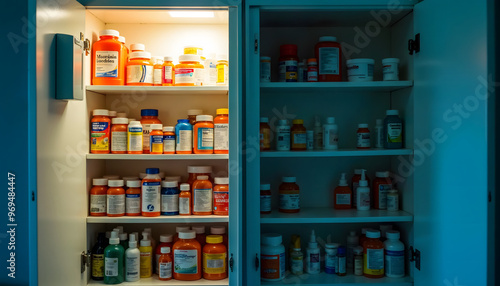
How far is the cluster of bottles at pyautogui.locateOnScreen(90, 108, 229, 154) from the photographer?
1.93m

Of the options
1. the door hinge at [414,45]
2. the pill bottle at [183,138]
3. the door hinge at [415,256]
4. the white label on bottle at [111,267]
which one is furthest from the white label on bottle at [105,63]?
the door hinge at [415,256]

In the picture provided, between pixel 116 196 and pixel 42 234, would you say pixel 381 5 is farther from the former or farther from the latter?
pixel 42 234

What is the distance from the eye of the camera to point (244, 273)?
188 cm

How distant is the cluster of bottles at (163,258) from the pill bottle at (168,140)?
37cm

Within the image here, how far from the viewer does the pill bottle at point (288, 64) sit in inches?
78.0

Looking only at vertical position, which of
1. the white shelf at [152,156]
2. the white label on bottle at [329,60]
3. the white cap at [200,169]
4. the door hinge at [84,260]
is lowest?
the door hinge at [84,260]

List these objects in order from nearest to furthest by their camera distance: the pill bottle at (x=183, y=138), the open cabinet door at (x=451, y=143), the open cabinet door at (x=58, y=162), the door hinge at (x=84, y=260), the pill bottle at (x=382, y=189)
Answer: the open cabinet door at (x=451, y=143), the open cabinet door at (x=58, y=162), the door hinge at (x=84, y=260), the pill bottle at (x=183, y=138), the pill bottle at (x=382, y=189)

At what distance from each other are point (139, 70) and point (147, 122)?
0.78 ft

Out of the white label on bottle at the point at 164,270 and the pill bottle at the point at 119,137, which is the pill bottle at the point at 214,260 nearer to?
the white label on bottle at the point at 164,270

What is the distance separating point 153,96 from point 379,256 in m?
1.32

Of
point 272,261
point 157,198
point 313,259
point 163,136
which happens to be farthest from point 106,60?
point 313,259

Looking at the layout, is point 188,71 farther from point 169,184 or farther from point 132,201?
point 132,201

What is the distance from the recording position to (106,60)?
75.7 inches
